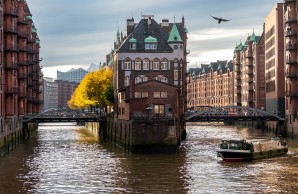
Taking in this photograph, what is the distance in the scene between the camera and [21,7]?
108m

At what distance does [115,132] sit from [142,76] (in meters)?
11.8

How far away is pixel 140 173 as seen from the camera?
190 ft

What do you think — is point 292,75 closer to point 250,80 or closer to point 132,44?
point 132,44

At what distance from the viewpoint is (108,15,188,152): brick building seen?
76250 mm

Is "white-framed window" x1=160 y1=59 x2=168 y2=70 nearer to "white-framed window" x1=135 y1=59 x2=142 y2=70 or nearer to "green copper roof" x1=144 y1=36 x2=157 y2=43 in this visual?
"green copper roof" x1=144 y1=36 x2=157 y2=43

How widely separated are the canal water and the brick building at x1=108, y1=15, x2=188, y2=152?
10.0ft

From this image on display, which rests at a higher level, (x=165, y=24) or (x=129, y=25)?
(x=165, y=24)

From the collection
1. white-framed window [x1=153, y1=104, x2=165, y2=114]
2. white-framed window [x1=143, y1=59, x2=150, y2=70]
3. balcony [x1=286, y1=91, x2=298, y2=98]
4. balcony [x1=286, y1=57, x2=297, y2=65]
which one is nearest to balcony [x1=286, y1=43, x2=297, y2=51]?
balcony [x1=286, y1=57, x2=297, y2=65]

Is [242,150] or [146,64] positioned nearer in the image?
[242,150]

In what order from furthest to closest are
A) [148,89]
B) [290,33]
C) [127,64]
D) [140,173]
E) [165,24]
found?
[165,24] → [290,33] → [127,64] → [148,89] → [140,173]

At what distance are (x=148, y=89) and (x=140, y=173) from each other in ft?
81.9

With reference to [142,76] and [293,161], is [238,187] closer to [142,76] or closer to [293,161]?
[293,161]

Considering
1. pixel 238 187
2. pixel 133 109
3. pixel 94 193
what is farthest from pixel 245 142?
pixel 94 193

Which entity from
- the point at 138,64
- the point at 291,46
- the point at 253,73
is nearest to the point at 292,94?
the point at 291,46
